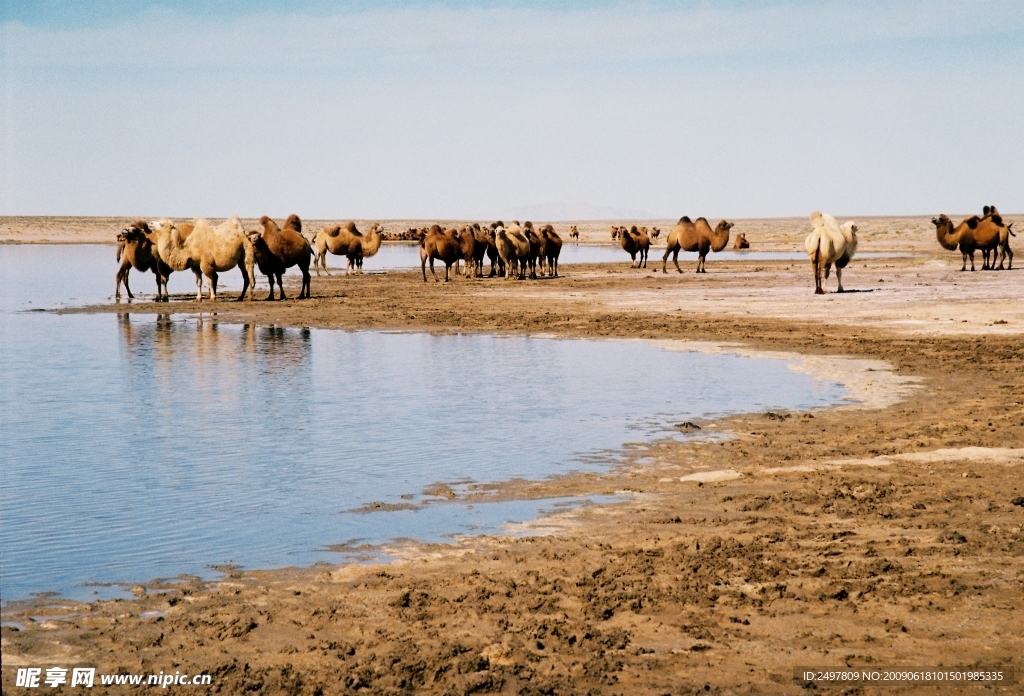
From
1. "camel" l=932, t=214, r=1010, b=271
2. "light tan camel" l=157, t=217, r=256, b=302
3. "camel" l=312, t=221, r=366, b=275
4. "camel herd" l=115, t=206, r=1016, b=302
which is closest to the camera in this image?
"camel herd" l=115, t=206, r=1016, b=302

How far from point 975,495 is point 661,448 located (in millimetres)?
2862

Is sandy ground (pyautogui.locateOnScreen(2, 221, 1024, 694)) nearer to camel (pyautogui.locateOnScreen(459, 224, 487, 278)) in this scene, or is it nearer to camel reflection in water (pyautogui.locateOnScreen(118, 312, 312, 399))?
camel reflection in water (pyautogui.locateOnScreen(118, 312, 312, 399))

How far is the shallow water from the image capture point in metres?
7.56

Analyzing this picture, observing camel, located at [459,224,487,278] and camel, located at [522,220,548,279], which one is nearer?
camel, located at [459,224,487,278]

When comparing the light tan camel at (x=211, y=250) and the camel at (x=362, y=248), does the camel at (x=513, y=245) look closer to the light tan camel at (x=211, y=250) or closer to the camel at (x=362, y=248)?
the camel at (x=362, y=248)

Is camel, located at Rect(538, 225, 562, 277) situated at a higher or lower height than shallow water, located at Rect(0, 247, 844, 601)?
higher

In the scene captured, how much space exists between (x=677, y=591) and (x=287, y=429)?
6.07 m

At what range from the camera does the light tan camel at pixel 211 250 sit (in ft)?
92.6

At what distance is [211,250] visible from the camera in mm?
28391

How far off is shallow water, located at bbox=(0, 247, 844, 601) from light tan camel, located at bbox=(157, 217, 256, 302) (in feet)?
24.5

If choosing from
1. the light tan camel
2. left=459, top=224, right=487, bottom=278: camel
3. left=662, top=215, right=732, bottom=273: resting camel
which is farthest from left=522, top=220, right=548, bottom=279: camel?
the light tan camel

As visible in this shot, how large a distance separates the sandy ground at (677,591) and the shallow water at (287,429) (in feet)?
1.88

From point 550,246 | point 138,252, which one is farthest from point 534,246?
point 138,252

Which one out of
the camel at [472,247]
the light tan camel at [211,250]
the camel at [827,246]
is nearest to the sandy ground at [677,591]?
the camel at [827,246]
